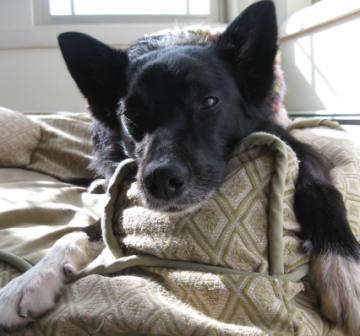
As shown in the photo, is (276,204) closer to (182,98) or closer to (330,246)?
(330,246)

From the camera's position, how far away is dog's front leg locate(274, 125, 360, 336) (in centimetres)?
99

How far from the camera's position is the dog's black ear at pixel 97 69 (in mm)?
1593

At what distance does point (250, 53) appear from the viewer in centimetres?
153

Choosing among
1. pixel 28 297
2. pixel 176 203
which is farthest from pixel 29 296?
pixel 176 203

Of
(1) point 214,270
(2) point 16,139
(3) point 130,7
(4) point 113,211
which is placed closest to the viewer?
(1) point 214,270

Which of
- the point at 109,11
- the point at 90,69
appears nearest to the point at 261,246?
the point at 90,69

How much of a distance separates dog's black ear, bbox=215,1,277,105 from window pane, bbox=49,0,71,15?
302 cm

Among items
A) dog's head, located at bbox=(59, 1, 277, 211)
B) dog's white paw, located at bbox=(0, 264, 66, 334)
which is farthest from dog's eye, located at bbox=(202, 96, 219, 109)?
dog's white paw, located at bbox=(0, 264, 66, 334)

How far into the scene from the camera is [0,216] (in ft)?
5.65

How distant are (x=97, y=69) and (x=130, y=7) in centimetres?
287

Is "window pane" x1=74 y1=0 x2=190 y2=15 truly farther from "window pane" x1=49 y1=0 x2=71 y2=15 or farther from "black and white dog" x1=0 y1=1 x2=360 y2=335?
"black and white dog" x1=0 y1=1 x2=360 y2=335

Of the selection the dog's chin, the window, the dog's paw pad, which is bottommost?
the dog's paw pad

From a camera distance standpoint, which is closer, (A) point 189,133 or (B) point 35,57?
(A) point 189,133

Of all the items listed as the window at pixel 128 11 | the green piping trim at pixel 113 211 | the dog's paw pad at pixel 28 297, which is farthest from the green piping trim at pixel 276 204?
the window at pixel 128 11
